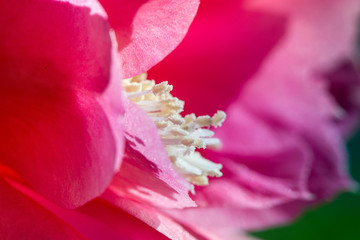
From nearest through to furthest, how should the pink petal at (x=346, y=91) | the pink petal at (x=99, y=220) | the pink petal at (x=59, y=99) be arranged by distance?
1. the pink petal at (x=59, y=99)
2. the pink petal at (x=99, y=220)
3. the pink petal at (x=346, y=91)

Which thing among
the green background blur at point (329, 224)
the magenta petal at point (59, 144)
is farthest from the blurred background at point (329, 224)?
the magenta petal at point (59, 144)

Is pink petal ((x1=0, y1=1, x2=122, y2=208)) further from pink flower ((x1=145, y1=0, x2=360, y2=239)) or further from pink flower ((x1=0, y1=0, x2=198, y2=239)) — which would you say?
pink flower ((x1=145, y1=0, x2=360, y2=239))

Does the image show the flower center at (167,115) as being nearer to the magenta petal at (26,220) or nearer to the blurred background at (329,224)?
the magenta petal at (26,220)

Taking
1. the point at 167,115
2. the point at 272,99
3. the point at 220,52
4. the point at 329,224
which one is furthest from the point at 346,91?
the point at 167,115

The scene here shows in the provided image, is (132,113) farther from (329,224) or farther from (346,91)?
(329,224)

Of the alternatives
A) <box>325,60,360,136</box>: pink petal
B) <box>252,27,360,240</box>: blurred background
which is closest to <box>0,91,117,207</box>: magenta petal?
<box>325,60,360,136</box>: pink petal

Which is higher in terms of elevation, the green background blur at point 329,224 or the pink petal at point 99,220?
the pink petal at point 99,220

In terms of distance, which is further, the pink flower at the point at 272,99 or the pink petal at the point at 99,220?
the pink flower at the point at 272,99
